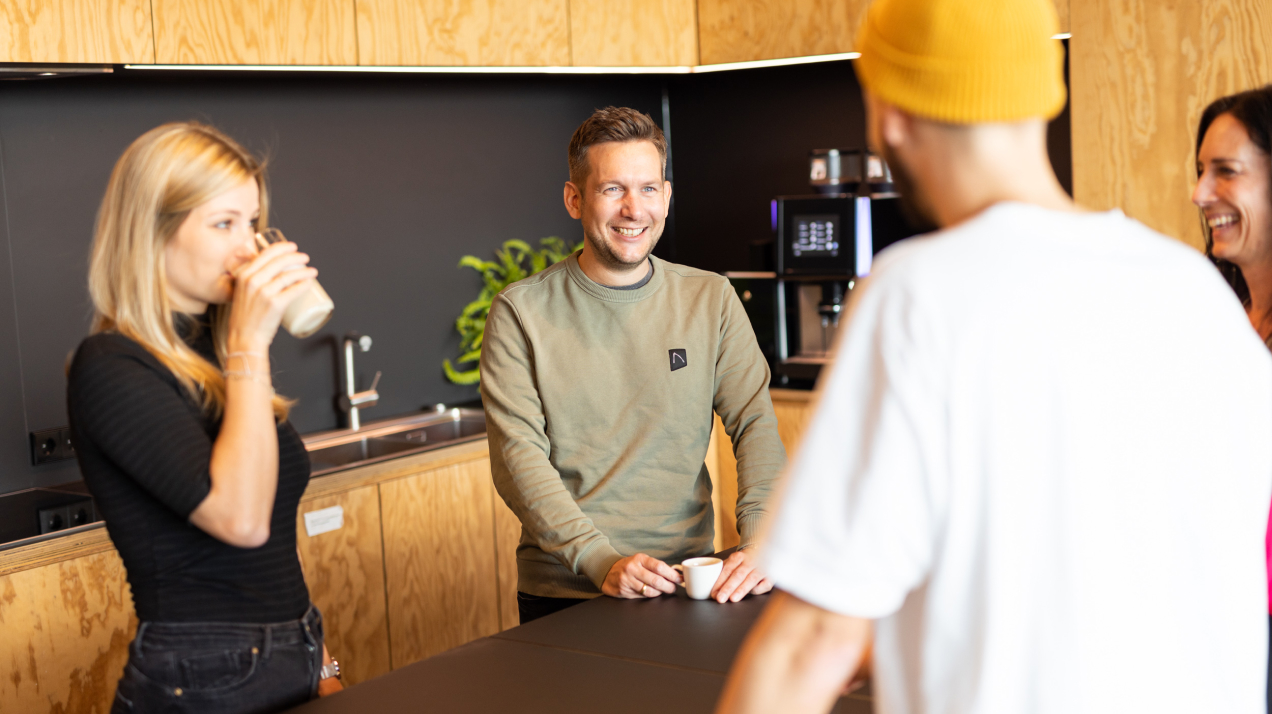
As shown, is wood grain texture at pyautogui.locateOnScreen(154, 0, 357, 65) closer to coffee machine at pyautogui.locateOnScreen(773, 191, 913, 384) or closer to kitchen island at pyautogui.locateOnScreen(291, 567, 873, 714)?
coffee machine at pyautogui.locateOnScreen(773, 191, 913, 384)

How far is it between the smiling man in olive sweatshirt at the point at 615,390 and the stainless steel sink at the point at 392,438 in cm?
102

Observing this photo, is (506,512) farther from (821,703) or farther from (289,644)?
(821,703)

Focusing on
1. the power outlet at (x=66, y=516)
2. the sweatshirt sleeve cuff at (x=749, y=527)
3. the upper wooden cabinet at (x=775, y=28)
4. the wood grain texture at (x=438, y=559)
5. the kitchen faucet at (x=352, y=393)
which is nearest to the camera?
the sweatshirt sleeve cuff at (x=749, y=527)

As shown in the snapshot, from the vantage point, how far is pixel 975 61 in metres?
0.70

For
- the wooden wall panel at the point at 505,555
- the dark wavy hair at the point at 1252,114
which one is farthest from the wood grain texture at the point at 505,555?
the dark wavy hair at the point at 1252,114

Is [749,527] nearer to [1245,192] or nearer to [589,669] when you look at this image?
[589,669]

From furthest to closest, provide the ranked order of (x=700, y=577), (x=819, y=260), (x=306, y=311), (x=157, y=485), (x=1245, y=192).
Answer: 1. (x=819, y=260)
2. (x=700, y=577)
3. (x=1245, y=192)
4. (x=306, y=311)
5. (x=157, y=485)

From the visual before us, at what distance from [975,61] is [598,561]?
48.2 inches

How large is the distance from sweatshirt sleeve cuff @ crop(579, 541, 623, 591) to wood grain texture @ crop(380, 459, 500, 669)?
1.29 meters

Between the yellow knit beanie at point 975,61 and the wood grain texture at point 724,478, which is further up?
the yellow knit beanie at point 975,61

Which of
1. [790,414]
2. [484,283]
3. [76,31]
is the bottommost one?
[790,414]

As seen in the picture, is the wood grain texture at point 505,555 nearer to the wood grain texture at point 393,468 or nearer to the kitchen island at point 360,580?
the kitchen island at point 360,580

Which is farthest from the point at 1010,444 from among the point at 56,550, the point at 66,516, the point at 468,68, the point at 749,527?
the point at 468,68

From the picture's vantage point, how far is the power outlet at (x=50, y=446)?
9.11 feet
